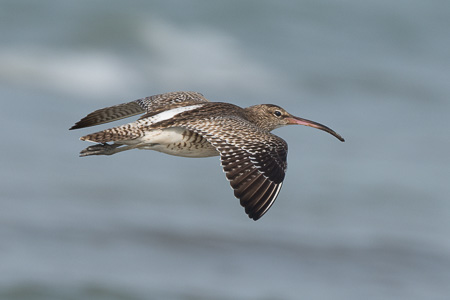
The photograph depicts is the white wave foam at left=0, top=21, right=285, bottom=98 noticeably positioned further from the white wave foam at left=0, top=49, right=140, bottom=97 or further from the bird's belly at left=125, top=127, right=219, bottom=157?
the bird's belly at left=125, top=127, right=219, bottom=157

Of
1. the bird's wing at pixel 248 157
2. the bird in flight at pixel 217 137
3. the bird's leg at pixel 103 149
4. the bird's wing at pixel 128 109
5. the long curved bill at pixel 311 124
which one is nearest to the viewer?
the bird's wing at pixel 248 157

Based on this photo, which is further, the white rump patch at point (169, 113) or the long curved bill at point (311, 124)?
the long curved bill at point (311, 124)

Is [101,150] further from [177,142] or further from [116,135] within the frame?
[177,142]

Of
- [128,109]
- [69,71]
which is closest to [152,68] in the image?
[69,71]

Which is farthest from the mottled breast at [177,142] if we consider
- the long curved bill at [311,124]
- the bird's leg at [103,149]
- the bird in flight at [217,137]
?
the long curved bill at [311,124]

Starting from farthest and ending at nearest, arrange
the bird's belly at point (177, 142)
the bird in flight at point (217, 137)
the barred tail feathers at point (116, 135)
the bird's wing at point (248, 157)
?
the bird's belly at point (177, 142), the barred tail feathers at point (116, 135), the bird in flight at point (217, 137), the bird's wing at point (248, 157)

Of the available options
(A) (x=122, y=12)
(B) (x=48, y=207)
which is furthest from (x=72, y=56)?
(B) (x=48, y=207)

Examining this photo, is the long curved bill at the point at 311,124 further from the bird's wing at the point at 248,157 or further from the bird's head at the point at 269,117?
the bird's wing at the point at 248,157
